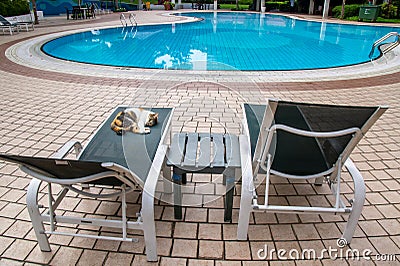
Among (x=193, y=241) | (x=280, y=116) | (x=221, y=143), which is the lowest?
(x=193, y=241)

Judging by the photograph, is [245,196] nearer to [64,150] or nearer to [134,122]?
[134,122]

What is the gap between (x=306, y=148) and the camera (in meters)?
1.95

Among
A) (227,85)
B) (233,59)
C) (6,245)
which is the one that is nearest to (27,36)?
(233,59)

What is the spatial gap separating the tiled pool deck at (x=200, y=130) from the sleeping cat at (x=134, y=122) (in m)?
0.56

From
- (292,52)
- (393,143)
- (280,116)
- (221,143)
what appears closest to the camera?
(280,116)

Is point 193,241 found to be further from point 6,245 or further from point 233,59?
point 233,59

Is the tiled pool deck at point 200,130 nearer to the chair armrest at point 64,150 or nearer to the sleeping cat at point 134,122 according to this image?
the chair armrest at point 64,150

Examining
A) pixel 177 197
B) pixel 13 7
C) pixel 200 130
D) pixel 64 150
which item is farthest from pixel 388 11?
pixel 64 150

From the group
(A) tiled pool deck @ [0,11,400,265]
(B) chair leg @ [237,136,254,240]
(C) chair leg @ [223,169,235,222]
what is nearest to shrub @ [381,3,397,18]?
(A) tiled pool deck @ [0,11,400,265]

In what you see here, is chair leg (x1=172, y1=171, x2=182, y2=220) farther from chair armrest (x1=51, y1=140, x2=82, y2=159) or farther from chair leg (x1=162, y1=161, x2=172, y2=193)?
chair armrest (x1=51, y1=140, x2=82, y2=159)

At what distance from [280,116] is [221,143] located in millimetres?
699

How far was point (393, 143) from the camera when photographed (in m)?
3.24

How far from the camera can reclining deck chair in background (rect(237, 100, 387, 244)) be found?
1648 millimetres

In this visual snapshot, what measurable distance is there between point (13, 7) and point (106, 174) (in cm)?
1767
